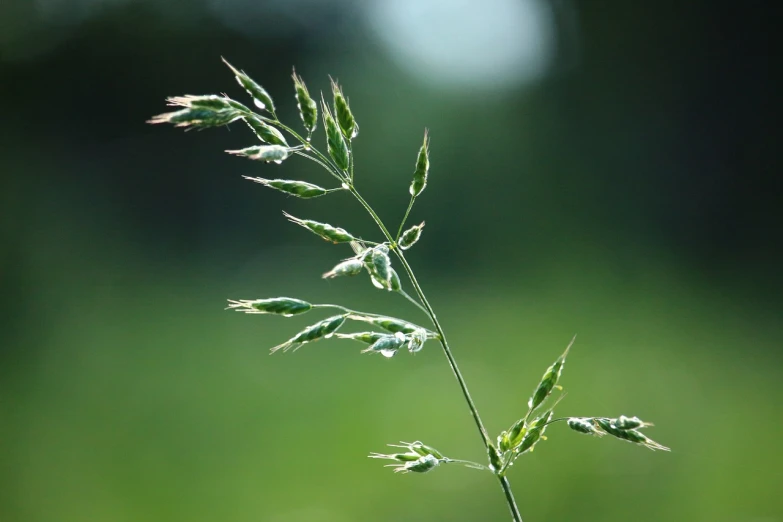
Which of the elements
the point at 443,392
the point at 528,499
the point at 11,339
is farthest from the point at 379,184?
the point at 528,499

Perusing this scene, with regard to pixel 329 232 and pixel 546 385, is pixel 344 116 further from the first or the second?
pixel 546 385

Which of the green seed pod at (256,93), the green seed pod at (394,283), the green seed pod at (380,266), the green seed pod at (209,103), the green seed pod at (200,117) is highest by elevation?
the green seed pod at (256,93)

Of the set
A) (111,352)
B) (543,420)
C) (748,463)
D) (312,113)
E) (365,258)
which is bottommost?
(748,463)

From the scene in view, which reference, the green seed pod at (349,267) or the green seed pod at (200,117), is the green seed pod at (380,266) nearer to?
the green seed pod at (349,267)

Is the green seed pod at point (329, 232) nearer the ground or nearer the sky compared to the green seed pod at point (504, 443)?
nearer the sky

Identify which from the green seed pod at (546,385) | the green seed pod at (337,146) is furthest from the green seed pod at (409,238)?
the green seed pod at (546,385)

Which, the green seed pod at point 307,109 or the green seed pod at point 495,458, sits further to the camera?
the green seed pod at point 307,109

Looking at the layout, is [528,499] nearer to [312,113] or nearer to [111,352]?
[312,113]
